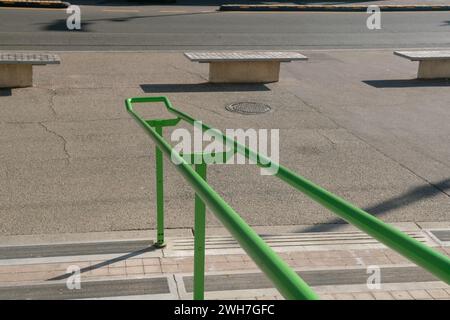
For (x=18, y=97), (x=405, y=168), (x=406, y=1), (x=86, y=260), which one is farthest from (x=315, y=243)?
(x=406, y=1)

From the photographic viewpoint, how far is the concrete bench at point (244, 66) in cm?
1155

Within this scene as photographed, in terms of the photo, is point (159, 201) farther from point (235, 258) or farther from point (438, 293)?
point (438, 293)

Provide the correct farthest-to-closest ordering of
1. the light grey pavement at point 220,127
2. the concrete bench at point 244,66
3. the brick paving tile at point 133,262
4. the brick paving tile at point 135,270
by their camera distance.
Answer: the concrete bench at point 244,66, the light grey pavement at point 220,127, the brick paving tile at point 133,262, the brick paving tile at point 135,270

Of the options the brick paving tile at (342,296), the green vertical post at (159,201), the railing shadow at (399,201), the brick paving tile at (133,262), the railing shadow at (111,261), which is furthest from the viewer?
the railing shadow at (399,201)

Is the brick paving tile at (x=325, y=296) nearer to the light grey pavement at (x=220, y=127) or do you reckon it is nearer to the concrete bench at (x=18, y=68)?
the light grey pavement at (x=220, y=127)

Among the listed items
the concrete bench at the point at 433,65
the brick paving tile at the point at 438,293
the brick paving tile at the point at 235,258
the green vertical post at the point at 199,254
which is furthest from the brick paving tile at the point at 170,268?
the concrete bench at the point at 433,65

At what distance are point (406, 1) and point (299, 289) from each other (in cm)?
2986

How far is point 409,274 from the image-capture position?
4.72 meters

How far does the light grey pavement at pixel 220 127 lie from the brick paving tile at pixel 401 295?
1.47 meters

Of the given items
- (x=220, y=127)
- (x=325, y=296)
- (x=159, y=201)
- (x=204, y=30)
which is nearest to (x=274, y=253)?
(x=325, y=296)

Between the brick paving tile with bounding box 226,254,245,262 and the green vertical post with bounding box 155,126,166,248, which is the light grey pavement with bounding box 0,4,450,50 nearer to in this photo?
the green vertical post with bounding box 155,126,166,248

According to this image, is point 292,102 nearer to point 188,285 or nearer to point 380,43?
point 188,285

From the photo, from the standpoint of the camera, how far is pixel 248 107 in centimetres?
1001

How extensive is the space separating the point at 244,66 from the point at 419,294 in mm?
7937
